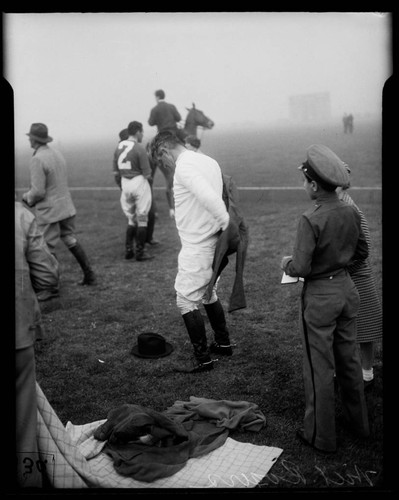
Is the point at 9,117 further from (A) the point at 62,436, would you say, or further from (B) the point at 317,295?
(B) the point at 317,295

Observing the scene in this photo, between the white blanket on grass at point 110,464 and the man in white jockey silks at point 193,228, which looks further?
the man in white jockey silks at point 193,228

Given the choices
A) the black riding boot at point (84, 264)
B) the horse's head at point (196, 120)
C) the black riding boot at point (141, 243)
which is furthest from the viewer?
the horse's head at point (196, 120)

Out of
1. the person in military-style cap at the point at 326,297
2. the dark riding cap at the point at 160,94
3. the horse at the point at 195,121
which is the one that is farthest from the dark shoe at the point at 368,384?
the horse at the point at 195,121

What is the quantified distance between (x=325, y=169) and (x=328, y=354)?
1.24 meters

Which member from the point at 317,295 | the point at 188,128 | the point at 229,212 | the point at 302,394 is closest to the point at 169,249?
the point at 188,128

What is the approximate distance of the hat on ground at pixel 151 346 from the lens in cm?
568

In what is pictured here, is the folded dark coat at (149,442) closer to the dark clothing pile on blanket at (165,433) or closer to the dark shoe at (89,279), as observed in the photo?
the dark clothing pile on blanket at (165,433)

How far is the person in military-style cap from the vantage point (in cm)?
387

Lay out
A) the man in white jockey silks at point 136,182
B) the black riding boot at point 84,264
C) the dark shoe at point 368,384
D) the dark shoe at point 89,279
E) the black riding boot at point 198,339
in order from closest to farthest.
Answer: the dark shoe at point 368,384 → the black riding boot at point 198,339 → the black riding boot at point 84,264 → the dark shoe at point 89,279 → the man in white jockey silks at point 136,182

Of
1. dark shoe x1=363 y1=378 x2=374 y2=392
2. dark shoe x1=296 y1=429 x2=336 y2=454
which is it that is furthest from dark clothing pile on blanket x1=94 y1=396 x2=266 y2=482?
dark shoe x1=363 y1=378 x2=374 y2=392

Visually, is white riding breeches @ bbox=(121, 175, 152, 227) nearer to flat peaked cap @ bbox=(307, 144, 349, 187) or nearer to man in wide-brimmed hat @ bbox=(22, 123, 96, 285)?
man in wide-brimmed hat @ bbox=(22, 123, 96, 285)

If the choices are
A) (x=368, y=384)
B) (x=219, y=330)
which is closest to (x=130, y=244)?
(x=219, y=330)

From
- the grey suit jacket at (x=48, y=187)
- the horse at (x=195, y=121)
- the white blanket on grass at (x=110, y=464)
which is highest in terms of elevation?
the horse at (x=195, y=121)

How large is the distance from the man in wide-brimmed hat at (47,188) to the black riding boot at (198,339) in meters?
2.99
